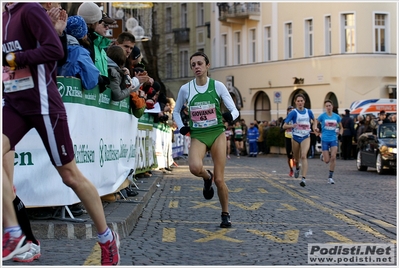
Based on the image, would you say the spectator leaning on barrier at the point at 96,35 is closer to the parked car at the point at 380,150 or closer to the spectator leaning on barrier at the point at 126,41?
the spectator leaning on barrier at the point at 126,41

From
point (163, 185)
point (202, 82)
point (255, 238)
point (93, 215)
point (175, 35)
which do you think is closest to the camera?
point (93, 215)

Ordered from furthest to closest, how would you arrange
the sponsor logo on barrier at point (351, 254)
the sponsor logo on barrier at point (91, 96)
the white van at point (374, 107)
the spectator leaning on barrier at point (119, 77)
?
the white van at point (374, 107), the spectator leaning on barrier at point (119, 77), the sponsor logo on barrier at point (91, 96), the sponsor logo on barrier at point (351, 254)

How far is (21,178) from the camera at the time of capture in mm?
8367

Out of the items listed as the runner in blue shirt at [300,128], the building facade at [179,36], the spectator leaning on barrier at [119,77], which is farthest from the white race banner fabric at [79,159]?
the building facade at [179,36]

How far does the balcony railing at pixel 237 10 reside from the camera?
59188 millimetres

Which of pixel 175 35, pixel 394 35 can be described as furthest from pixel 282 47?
pixel 175 35

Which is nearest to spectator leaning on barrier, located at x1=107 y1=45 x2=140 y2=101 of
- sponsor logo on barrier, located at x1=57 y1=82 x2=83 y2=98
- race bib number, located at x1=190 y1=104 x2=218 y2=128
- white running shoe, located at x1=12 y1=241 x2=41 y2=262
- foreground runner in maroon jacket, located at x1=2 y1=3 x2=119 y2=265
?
race bib number, located at x1=190 y1=104 x2=218 y2=128

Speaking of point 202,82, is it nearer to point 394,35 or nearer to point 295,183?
point 295,183

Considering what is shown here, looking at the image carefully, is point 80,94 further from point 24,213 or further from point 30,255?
point 30,255

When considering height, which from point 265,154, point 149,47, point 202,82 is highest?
point 149,47

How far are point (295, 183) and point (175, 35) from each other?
182ft

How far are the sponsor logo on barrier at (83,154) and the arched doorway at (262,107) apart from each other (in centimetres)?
4962

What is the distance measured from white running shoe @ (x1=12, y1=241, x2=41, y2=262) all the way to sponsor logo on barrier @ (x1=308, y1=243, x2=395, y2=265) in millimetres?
2187

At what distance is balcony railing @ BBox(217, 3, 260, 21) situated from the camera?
5919 cm
